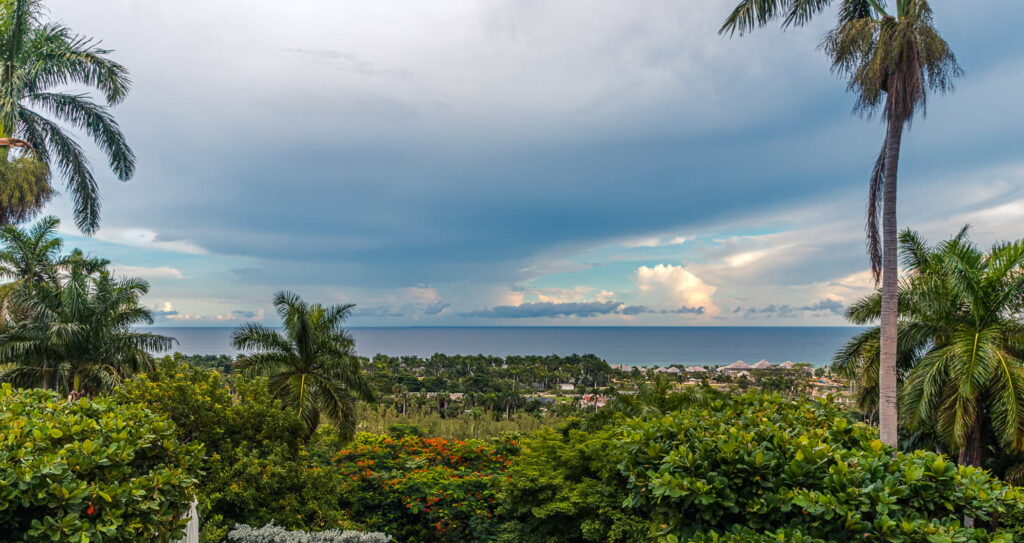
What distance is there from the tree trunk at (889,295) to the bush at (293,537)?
10.2m

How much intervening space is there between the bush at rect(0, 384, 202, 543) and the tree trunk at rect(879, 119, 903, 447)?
12268mm

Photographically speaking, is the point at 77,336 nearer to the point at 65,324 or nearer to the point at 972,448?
the point at 65,324

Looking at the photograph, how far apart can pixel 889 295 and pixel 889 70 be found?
4.63 metres

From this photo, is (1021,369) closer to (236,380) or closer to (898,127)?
(898,127)

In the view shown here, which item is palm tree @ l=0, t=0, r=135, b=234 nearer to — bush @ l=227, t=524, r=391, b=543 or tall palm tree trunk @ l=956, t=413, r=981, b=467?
bush @ l=227, t=524, r=391, b=543

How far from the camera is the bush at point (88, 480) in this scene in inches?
107

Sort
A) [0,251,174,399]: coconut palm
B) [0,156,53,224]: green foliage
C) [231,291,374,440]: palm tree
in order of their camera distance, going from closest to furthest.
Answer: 1. [0,156,53,224]: green foliage
2. [231,291,374,440]: palm tree
3. [0,251,174,399]: coconut palm

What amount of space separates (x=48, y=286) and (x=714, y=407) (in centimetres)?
1829

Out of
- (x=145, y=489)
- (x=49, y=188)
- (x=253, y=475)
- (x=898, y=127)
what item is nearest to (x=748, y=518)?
(x=145, y=489)

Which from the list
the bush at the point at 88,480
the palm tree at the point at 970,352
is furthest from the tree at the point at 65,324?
the palm tree at the point at 970,352

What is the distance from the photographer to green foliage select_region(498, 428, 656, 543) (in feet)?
25.6

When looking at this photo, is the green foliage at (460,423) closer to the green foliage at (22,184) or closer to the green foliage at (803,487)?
the green foliage at (22,184)

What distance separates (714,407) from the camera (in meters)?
5.34

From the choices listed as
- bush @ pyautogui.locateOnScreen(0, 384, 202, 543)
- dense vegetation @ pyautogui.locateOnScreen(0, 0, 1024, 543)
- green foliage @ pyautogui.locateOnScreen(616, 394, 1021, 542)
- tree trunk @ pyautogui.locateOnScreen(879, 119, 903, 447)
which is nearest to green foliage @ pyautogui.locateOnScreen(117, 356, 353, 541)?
dense vegetation @ pyautogui.locateOnScreen(0, 0, 1024, 543)
